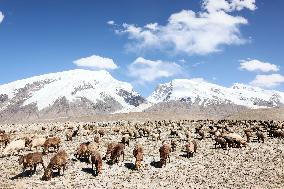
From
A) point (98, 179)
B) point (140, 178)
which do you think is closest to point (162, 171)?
point (140, 178)

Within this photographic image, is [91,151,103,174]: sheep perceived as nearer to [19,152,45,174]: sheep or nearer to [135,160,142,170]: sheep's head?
[135,160,142,170]: sheep's head

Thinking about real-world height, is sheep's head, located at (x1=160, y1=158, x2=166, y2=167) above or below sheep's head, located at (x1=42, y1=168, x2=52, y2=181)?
above

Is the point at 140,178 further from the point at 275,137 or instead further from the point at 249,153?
the point at 275,137

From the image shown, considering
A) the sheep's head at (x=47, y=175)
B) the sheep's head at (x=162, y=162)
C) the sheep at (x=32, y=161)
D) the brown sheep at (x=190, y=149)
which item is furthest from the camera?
the brown sheep at (x=190, y=149)

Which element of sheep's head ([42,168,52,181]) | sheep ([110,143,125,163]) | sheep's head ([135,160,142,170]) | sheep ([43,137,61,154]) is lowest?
sheep's head ([42,168,52,181])

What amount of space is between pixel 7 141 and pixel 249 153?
27.3 metres

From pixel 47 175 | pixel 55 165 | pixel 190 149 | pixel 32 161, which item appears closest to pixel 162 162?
pixel 190 149

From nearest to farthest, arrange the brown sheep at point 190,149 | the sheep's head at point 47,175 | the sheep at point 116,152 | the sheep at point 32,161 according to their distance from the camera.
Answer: the sheep's head at point 47,175
the sheep at point 32,161
the sheep at point 116,152
the brown sheep at point 190,149

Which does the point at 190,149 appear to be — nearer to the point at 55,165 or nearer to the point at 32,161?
the point at 55,165

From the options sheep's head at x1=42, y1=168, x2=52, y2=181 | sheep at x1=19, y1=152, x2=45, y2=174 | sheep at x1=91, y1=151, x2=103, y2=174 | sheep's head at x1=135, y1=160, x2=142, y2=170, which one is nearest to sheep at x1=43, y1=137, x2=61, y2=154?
sheep at x1=19, y1=152, x2=45, y2=174

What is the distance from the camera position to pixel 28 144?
4453 cm

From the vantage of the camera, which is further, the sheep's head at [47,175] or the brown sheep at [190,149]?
the brown sheep at [190,149]

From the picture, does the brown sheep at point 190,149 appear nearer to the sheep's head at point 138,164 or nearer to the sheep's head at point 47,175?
the sheep's head at point 138,164

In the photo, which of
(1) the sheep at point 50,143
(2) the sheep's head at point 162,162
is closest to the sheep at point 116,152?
(2) the sheep's head at point 162,162
